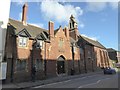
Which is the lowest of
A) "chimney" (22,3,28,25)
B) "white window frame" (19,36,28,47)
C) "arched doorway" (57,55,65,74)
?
"arched doorway" (57,55,65,74)

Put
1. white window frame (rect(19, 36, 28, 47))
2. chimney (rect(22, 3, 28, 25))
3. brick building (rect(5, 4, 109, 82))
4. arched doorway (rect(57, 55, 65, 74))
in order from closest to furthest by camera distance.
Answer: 1. brick building (rect(5, 4, 109, 82))
2. white window frame (rect(19, 36, 28, 47))
3. chimney (rect(22, 3, 28, 25))
4. arched doorway (rect(57, 55, 65, 74))

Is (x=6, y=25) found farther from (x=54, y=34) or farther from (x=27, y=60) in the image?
(x=54, y=34)

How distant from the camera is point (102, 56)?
155 ft

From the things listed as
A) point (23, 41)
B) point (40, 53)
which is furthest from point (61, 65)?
point (23, 41)

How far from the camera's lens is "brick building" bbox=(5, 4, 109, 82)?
20828 millimetres

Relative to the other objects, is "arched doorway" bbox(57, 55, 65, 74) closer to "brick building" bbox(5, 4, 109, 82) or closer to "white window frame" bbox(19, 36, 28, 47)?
"brick building" bbox(5, 4, 109, 82)

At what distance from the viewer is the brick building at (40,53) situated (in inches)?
820

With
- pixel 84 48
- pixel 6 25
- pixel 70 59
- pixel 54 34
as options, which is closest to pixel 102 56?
pixel 84 48

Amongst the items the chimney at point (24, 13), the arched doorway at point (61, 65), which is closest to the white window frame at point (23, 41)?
the chimney at point (24, 13)

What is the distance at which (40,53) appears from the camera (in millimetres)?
24391

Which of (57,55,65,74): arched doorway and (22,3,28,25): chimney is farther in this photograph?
(57,55,65,74): arched doorway

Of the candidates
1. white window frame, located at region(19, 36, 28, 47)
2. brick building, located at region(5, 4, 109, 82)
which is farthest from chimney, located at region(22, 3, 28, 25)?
white window frame, located at region(19, 36, 28, 47)

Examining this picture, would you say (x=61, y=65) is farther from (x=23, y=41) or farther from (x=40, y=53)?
(x=23, y=41)

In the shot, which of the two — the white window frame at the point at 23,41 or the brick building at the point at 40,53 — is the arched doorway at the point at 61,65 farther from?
the white window frame at the point at 23,41
